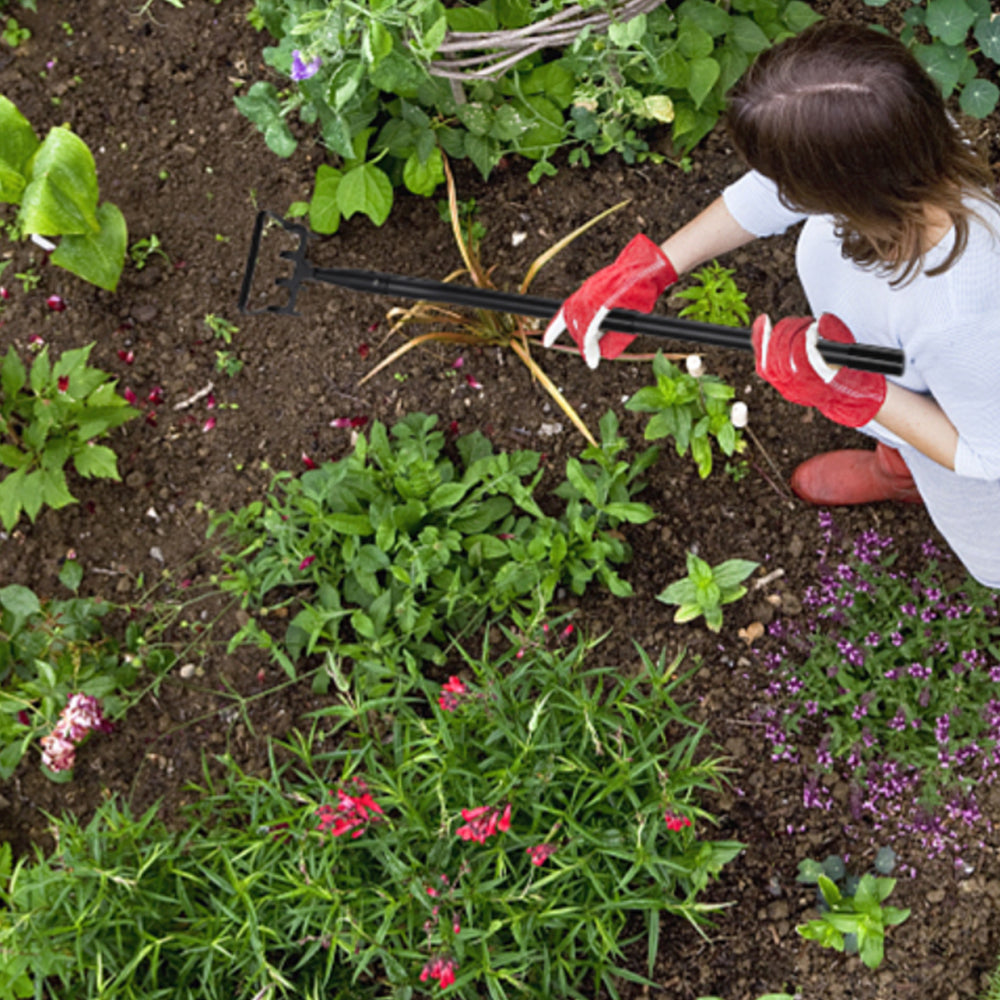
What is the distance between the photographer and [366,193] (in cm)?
212

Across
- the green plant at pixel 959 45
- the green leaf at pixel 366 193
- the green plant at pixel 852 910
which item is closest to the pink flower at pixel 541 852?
the green plant at pixel 852 910

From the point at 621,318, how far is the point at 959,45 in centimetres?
120

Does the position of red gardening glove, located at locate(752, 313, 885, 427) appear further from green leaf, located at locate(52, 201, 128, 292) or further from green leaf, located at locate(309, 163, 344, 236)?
green leaf, located at locate(52, 201, 128, 292)

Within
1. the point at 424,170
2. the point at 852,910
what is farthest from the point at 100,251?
the point at 852,910

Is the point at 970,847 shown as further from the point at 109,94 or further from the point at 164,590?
the point at 109,94

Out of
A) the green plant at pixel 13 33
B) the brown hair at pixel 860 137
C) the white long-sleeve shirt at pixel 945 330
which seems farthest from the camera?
the green plant at pixel 13 33

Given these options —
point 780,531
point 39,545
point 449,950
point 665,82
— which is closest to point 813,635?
point 780,531

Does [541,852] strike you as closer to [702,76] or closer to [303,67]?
[303,67]

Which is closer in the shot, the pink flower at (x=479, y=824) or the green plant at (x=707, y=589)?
the pink flower at (x=479, y=824)

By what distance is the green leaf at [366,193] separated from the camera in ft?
6.95

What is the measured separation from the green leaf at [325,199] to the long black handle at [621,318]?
1.45 feet

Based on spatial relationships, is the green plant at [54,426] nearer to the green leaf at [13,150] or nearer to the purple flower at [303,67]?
the green leaf at [13,150]

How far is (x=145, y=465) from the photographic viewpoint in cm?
226

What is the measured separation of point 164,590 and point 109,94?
1.33 m
